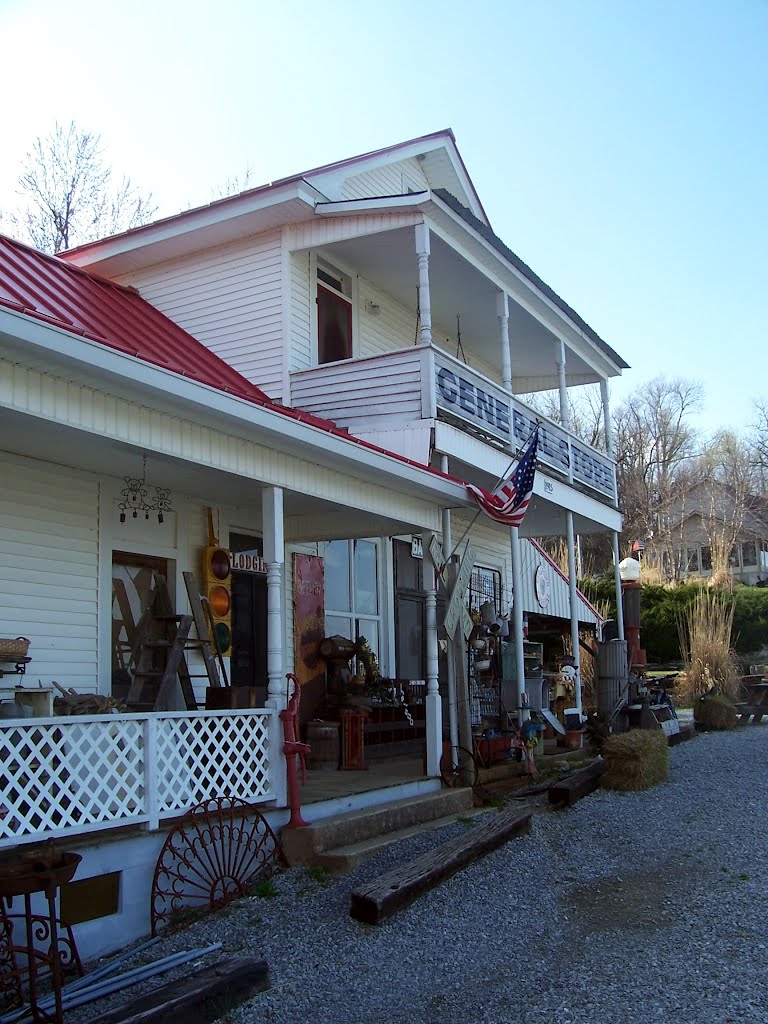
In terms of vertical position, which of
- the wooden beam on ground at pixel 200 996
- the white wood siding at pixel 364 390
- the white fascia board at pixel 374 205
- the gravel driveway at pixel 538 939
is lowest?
the gravel driveway at pixel 538 939

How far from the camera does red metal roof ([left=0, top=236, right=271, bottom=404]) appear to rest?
Result: 9.03 metres

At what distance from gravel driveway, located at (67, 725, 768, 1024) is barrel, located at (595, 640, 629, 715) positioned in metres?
5.54

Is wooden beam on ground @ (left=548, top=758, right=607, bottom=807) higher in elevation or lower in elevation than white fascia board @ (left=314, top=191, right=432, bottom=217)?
lower

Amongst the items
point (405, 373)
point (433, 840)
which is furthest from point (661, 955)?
point (405, 373)

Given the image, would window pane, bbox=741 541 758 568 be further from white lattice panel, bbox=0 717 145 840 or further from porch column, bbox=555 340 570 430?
white lattice panel, bbox=0 717 145 840

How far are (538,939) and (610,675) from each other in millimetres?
8879

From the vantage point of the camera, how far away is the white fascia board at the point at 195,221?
1175 centimetres

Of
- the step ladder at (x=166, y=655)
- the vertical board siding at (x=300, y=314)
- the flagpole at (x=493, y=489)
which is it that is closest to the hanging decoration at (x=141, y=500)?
the step ladder at (x=166, y=655)

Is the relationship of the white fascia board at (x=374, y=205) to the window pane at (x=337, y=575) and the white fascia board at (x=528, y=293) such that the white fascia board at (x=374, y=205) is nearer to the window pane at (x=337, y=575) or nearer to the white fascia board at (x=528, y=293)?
the white fascia board at (x=528, y=293)

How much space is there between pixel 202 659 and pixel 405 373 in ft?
→ 13.4

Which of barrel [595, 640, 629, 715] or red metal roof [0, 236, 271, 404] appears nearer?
red metal roof [0, 236, 271, 404]

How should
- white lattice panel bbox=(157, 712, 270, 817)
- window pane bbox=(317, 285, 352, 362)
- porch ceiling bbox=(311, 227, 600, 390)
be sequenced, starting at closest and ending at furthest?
white lattice panel bbox=(157, 712, 270, 817) → porch ceiling bbox=(311, 227, 600, 390) → window pane bbox=(317, 285, 352, 362)

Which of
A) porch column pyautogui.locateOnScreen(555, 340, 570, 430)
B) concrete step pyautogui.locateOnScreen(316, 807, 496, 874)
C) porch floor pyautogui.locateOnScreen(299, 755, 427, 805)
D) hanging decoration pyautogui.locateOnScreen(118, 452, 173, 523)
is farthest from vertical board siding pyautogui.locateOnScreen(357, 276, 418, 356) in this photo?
concrete step pyautogui.locateOnScreen(316, 807, 496, 874)

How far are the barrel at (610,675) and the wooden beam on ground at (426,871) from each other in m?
6.21
